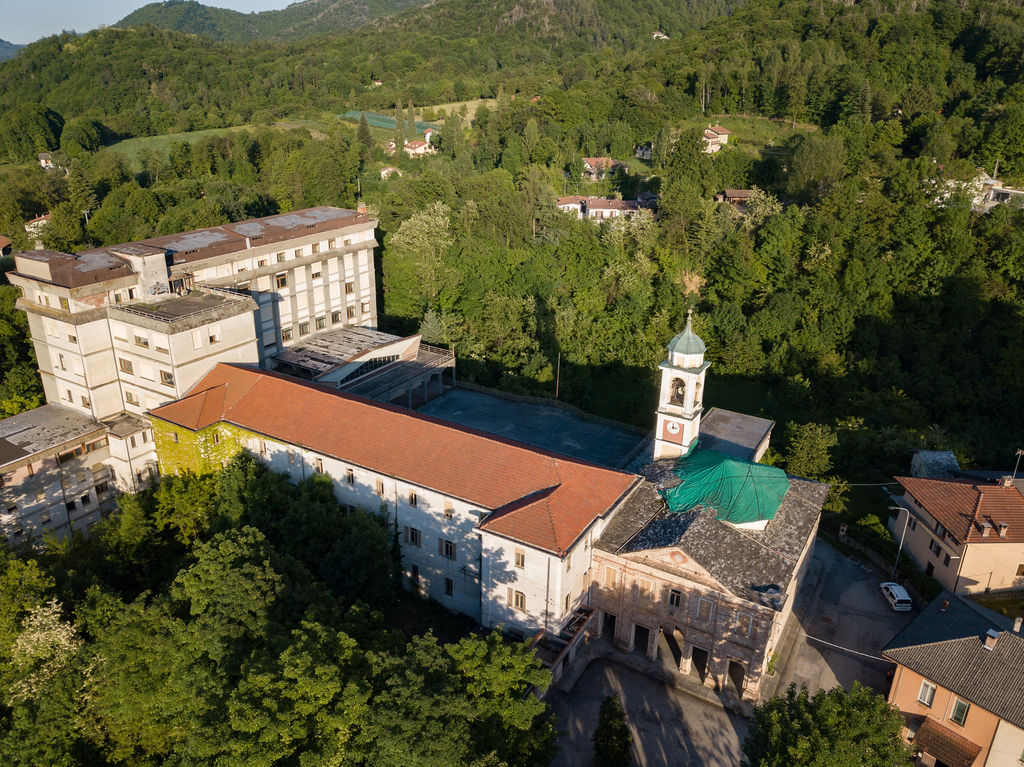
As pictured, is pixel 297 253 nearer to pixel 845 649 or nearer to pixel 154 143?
pixel 845 649

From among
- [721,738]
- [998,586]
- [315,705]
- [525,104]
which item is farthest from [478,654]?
[525,104]

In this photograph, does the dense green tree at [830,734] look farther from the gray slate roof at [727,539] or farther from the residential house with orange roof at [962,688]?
the residential house with orange roof at [962,688]

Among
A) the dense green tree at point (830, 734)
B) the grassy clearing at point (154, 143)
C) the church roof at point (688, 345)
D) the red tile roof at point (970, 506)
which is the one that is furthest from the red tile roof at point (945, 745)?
the grassy clearing at point (154, 143)

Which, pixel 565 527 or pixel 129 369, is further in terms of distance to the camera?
pixel 129 369

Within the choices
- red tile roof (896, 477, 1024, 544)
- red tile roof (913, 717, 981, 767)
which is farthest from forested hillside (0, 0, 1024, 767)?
red tile roof (913, 717, 981, 767)

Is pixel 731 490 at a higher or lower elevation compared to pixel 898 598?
higher

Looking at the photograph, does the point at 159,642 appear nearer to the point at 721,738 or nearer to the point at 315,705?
the point at 315,705

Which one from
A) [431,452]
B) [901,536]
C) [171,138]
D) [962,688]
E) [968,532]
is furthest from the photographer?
[171,138]

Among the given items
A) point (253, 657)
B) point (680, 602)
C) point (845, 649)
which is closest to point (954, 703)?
point (845, 649)
